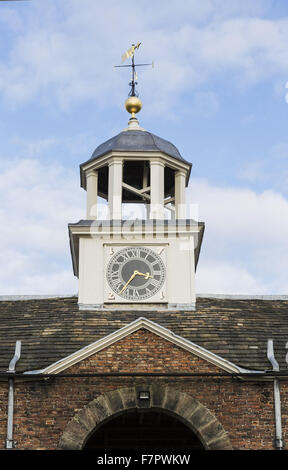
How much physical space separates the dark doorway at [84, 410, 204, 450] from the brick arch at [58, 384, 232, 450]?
2915mm

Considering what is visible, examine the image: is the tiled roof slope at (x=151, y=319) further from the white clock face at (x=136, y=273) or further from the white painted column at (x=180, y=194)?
the white painted column at (x=180, y=194)

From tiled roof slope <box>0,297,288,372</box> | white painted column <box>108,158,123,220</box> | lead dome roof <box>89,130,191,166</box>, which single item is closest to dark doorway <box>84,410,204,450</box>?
tiled roof slope <box>0,297,288,372</box>

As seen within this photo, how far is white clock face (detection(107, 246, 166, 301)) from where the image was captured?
883 inches

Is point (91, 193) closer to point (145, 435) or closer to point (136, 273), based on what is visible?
point (136, 273)

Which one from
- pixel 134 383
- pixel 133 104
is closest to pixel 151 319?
pixel 134 383

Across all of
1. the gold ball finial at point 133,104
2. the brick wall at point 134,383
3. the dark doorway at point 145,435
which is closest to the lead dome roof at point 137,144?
the gold ball finial at point 133,104

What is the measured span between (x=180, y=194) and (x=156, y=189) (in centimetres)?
109

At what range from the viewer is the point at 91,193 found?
976 inches

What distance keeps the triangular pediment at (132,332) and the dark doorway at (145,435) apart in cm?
318

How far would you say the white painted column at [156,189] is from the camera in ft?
78.5

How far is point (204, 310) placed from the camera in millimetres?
22141
